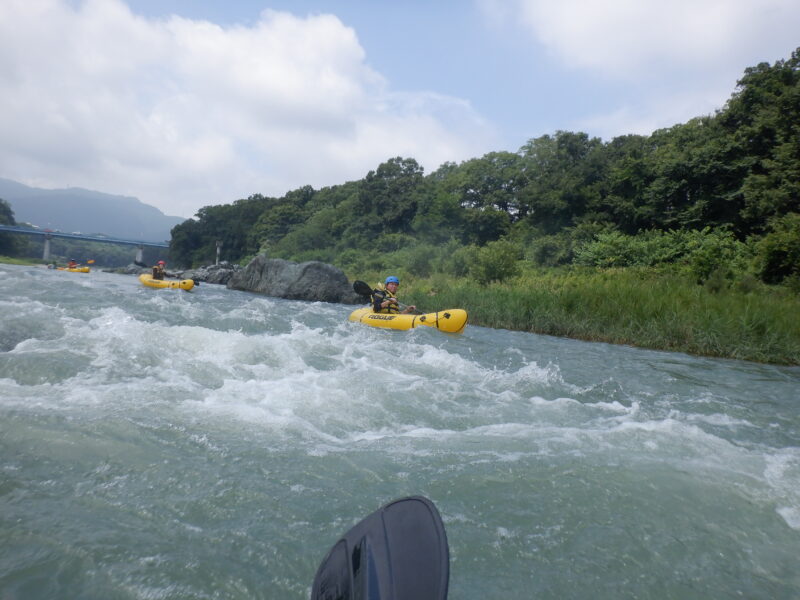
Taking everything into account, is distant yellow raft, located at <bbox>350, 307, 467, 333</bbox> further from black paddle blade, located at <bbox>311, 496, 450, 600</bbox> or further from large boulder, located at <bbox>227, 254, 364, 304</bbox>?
large boulder, located at <bbox>227, 254, 364, 304</bbox>

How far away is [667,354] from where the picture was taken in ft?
27.6

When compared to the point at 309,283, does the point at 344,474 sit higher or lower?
lower

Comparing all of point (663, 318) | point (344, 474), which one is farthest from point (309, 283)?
point (344, 474)

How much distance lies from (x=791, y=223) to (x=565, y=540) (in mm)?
16192

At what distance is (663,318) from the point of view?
A: 30.5ft

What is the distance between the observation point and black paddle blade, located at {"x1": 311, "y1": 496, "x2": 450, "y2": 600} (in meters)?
1.12

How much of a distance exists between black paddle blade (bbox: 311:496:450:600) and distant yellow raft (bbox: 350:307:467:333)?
7843 mm

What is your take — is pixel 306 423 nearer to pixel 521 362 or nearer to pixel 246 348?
pixel 246 348

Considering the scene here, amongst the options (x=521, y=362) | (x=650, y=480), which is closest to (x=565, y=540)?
(x=650, y=480)

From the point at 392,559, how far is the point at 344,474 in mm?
1415

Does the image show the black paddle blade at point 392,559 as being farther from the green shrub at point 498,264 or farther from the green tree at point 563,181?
the green tree at point 563,181

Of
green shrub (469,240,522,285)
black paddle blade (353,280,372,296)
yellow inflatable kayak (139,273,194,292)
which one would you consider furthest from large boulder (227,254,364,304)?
black paddle blade (353,280,372,296)

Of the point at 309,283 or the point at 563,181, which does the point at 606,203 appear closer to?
the point at 563,181

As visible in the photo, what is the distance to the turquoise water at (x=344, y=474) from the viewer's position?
176 cm
